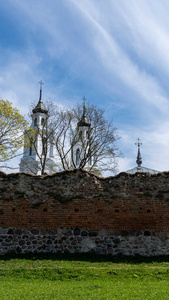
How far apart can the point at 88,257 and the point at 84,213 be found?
133 cm

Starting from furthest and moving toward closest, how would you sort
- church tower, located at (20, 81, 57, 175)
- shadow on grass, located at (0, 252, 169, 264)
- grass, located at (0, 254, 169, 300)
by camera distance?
church tower, located at (20, 81, 57, 175) → shadow on grass, located at (0, 252, 169, 264) → grass, located at (0, 254, 169, 300)

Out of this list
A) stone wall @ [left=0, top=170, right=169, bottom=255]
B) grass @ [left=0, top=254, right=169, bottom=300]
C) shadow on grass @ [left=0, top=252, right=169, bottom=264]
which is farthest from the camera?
stone wall @ [left=0, top=170, right=169, bottom=255]

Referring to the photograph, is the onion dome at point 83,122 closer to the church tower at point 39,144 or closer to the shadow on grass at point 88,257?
the church tower at point 39,144

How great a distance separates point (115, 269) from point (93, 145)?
50.1 ft

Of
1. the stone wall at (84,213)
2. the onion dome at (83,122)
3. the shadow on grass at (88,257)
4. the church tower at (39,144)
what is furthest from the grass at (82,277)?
the onion dome at (83,122)

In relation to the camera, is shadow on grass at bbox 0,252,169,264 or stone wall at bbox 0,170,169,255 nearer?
shadow on grass at bbox 0,252,169,264

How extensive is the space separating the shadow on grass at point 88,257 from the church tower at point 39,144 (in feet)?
24.4

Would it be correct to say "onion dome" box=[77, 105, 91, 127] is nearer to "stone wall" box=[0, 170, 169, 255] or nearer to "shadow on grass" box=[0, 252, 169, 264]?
"stone wall" box=[0, 170, 169, 255]

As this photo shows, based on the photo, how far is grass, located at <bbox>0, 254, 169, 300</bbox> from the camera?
18.3 feet

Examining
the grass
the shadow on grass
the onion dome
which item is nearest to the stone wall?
the shadow on grass

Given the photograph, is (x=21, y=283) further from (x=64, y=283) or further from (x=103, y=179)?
(x=103, y=179)

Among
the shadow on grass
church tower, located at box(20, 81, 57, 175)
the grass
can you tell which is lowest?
the grass

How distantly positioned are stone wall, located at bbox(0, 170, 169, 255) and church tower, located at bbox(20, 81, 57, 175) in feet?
21.1

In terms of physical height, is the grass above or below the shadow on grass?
below
